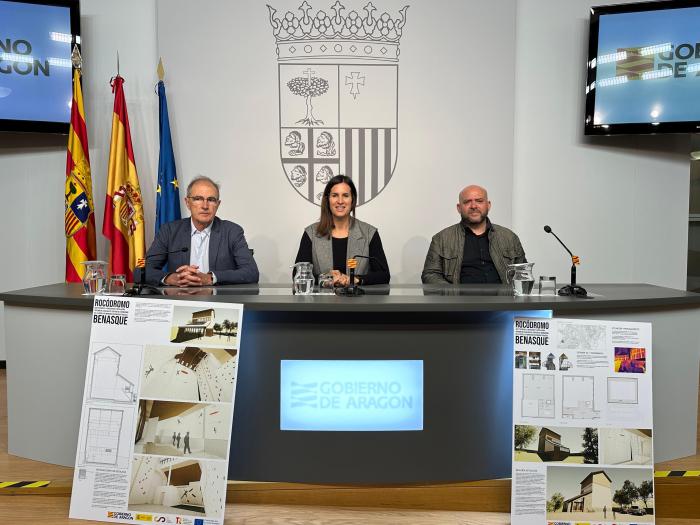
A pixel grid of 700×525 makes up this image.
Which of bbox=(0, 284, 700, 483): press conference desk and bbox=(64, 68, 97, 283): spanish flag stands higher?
bbox=(64, 68, 97, 283): spanish flag

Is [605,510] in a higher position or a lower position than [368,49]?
lower

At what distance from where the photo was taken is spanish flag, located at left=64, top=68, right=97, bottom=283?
4016mm

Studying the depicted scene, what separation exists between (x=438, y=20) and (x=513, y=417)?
10.5 ft

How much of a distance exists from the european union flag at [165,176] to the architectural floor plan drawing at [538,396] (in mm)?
2868

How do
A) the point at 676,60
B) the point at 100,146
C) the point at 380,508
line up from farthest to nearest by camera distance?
the point at 100,146 → the point at 676,60 → the point at 380,508

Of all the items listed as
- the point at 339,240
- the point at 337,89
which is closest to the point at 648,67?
the point at 337,89

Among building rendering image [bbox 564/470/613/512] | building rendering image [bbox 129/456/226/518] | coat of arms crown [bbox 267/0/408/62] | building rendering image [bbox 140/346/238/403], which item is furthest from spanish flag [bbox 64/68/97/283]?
building rendering image [bbox 564/470/613/512]

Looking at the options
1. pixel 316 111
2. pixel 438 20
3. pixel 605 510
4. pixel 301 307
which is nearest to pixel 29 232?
pixel 316 111

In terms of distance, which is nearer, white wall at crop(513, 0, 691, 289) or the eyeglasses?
the eyeglasses

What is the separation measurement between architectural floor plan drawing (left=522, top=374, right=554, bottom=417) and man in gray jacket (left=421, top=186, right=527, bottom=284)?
1.38 meters

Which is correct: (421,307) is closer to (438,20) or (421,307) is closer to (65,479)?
(65,479)

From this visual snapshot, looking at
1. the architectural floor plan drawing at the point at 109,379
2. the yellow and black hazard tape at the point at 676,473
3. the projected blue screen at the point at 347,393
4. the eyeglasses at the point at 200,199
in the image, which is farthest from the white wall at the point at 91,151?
the yellow and black hazard tape at the point at 676,473

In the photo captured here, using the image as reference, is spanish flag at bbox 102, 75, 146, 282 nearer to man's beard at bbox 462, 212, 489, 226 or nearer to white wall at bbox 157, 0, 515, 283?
white wall at bbox 157, 0, 515, 283

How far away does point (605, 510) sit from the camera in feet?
7.11
